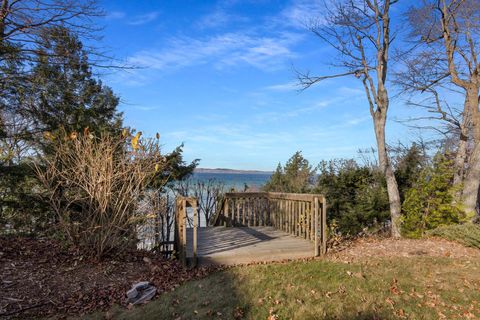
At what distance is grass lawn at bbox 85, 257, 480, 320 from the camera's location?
139 inches

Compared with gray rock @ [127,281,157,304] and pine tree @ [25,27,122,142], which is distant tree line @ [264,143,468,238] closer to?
gray rock @ [127,281,157,304]

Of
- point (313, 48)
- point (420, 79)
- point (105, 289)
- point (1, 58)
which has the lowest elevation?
point (105, 289)

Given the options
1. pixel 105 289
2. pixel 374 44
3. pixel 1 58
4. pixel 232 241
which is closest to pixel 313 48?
pixel 374 44

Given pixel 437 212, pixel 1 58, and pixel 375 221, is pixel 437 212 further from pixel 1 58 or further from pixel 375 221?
pixel 1 58

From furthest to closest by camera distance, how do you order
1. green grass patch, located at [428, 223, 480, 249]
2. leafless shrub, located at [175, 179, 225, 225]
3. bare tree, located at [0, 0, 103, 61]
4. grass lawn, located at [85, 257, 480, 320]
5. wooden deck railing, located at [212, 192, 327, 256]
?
leafless shrub, located at [175, 179, 225, 225], wooden deck railing, located at [212, 192, 327, 256], green grass patch, located at [428, 223, 480, 249], bare tree, located at [0, 0, 103, 61], grass lawn, located at [85, 257, 480, 320]

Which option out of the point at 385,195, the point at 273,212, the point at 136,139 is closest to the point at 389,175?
the point at 385,195

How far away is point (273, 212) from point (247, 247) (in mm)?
2447

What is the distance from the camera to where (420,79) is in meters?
10.7

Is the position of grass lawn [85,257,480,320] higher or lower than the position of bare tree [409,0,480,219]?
lower

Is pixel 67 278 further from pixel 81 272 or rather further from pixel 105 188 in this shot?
pixel 105 188

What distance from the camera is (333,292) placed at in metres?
3.99

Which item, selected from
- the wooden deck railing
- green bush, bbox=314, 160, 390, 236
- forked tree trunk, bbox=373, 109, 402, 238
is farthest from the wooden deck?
forked tree trunk, bbox=373, 109, 402, 238

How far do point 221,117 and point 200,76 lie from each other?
4.84 m

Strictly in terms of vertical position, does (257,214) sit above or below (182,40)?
below
